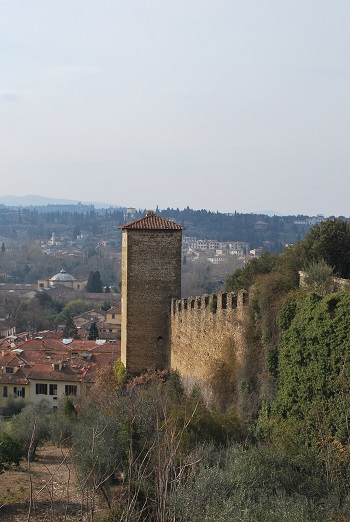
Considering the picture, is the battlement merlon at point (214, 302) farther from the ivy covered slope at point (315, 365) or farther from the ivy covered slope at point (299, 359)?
the ivy covered slope at point (315, 365)

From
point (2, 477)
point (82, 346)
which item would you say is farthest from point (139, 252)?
point (82, 346)

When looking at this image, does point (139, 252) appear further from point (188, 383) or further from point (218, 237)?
point (218, 237)

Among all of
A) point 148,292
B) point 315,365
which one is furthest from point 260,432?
point 148,292

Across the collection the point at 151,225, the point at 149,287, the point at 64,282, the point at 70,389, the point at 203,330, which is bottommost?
the point at 64,282

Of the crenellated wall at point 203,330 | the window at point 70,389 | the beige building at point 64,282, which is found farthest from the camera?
the beige building at point 64,282

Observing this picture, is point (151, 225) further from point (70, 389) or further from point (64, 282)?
point (64, 282)

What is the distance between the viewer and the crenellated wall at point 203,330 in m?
13.7

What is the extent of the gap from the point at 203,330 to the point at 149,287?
2939 mm

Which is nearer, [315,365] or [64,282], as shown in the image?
[315,365]

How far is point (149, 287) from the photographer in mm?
18234

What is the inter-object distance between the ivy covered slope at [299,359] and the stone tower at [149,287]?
4640 mm

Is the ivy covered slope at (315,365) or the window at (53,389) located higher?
the ivy covered slope at (315,365)

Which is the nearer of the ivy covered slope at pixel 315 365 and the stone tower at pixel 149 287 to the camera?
the ivy covered slope at pixel 315 365

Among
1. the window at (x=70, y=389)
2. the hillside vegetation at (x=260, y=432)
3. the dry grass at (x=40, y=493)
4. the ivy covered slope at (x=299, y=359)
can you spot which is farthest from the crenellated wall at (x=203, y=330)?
the window at (x=70, y=389)
